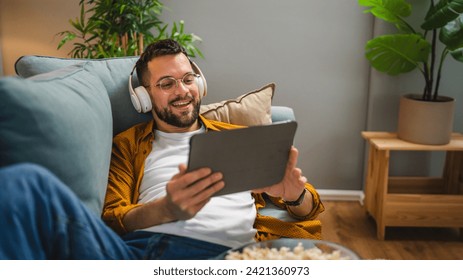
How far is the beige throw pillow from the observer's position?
165 centimetres

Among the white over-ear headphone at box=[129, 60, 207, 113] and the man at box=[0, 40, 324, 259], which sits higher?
the white over-ear headphone at box=[129, 60, 207, 113]

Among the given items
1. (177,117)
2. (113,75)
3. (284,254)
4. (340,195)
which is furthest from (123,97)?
(340,195)

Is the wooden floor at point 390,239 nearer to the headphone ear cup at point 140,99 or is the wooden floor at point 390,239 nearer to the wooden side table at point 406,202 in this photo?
the wooden side table at point 406,202

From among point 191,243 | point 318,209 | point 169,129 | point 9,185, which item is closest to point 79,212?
point 9,185

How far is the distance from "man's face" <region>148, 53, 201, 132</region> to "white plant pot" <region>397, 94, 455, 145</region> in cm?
115

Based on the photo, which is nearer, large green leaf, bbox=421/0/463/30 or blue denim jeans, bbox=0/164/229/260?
blue denim jeans, bbox=0/164/229/260

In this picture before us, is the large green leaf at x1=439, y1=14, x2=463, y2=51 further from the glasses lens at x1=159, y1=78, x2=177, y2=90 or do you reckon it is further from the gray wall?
the glasses lens at x1=159, y1=78, x2=177, y2=90

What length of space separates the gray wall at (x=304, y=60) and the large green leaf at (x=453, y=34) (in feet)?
1.27

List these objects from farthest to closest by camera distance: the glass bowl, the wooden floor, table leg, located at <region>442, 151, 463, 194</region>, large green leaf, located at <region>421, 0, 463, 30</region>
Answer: table leg, located at <region>442, 151, 463, 194</region> < the wooden floor < large green leaf, located at <region>421, 0, 463, 30</region> < the glass bowl

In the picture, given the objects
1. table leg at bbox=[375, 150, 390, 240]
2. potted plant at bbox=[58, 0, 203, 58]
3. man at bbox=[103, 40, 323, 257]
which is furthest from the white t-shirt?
table leg at bbox=[375, 150, 390, 240]

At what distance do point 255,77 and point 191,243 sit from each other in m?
1.53

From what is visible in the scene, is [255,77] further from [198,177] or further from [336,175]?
[198,177]

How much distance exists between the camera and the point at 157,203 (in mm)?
1099

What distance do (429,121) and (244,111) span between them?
933 millimetres
